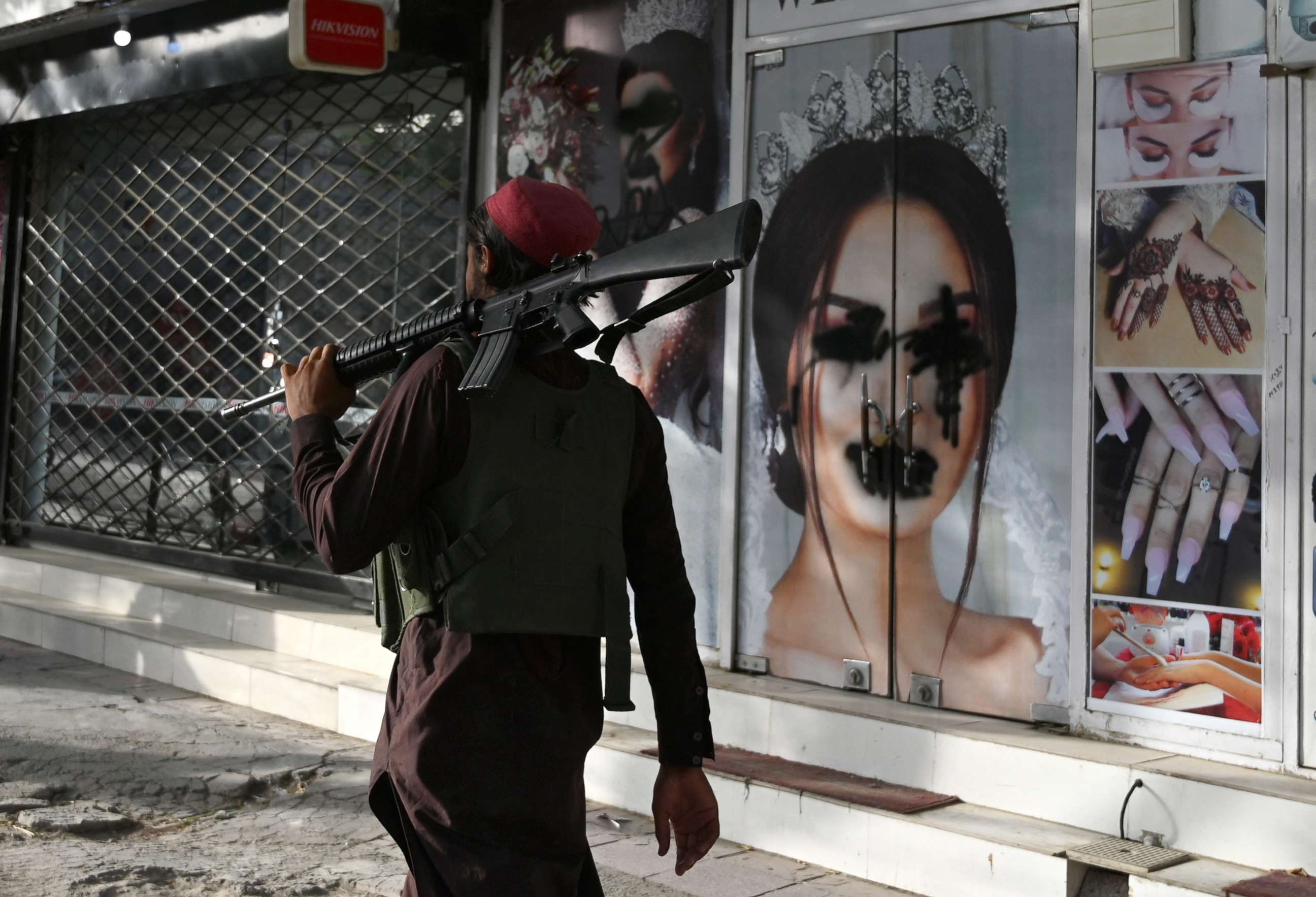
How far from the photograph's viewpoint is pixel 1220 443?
14.6ft

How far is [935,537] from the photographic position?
17.1 feet

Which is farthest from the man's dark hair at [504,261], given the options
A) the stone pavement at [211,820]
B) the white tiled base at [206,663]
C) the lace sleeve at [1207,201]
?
the white tiled base at [206,663]

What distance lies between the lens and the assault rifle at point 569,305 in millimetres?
1937

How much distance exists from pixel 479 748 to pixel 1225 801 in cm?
279

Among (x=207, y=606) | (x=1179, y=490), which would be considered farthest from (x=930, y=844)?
(x=207, y=606)

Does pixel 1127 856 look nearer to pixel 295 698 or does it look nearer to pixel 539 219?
pixel 539 219

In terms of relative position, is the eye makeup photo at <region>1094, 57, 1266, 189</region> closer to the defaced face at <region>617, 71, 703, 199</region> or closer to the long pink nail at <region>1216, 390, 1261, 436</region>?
the long pink nail at <region>1216, 390, 1261, 436</region>

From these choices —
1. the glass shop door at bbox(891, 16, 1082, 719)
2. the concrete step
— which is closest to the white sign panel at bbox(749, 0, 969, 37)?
the glass shop door at bbox(891, 16, 1082, 719)

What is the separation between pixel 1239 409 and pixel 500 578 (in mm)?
3087

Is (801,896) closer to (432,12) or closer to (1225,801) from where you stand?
(1225,801)

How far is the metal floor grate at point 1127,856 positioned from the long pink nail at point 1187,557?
2.96 feet

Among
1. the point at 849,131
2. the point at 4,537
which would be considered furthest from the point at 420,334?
the point at 4,537

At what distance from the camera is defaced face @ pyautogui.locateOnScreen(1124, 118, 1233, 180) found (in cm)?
447

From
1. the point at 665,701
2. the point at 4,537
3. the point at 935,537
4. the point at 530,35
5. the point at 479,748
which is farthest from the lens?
the point at 4,537
